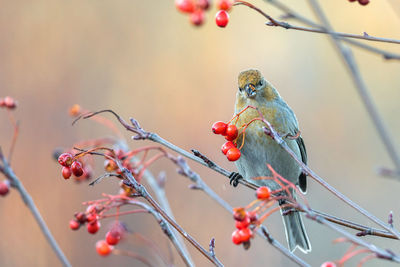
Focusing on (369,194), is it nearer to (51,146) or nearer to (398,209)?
(398,209)

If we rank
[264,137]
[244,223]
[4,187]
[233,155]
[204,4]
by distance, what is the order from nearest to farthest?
[204,4] → [244,223] → [4,187] → [233,155] → [264,137]

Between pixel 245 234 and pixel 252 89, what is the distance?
2.04 metres

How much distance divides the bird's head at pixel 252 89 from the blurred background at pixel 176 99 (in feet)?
8.27

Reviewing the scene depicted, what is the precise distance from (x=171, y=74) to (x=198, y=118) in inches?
36.4

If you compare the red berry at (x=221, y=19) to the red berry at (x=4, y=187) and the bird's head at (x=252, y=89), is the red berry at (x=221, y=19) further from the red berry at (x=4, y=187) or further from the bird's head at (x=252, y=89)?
the bird's head at (x=252, y=89)

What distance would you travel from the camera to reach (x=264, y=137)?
4.08 metres

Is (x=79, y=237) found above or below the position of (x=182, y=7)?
below

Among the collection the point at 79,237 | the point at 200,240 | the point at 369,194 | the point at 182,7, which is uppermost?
the point at 369,194

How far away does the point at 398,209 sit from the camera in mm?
7023

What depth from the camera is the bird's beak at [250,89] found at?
Answer: 13.4 feet

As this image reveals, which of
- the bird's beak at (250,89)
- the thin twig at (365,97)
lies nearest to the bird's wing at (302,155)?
the bird's beak at (250,89)

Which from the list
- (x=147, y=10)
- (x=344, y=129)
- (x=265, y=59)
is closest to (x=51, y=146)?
(x=147, y=10)

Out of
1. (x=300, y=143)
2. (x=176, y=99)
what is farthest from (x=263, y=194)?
(x=176, y=99)

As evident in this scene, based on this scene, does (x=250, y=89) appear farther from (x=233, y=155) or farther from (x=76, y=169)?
(x=76, y=169)
